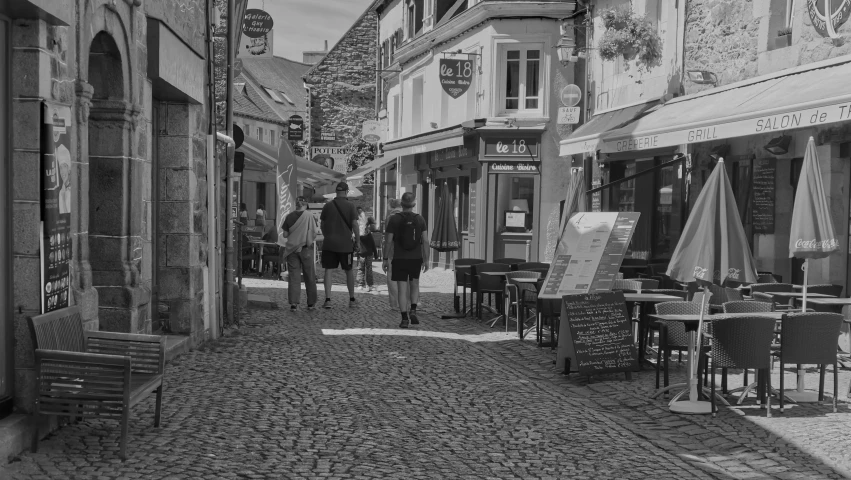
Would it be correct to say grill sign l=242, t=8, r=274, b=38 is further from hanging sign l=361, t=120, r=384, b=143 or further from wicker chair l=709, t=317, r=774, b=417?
hanging sign l=361, t=120, r=384, b=143

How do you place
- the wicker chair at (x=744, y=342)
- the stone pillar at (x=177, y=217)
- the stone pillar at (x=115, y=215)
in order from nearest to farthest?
1. the wicker chair at (x=744, y=342)
2. the stone pillar at (x=115, y=215)
3. the stone pillar at (x=177, y=217)

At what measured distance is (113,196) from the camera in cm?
898

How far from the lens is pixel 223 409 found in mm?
8047

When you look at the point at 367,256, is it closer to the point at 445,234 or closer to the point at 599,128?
the point at 445,234

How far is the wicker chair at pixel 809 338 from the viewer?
8.31 metres

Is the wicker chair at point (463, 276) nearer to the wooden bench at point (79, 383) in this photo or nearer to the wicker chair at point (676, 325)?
the wicker chair at point (676, 325)

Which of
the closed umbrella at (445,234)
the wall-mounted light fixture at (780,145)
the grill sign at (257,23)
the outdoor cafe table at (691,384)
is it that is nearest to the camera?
the outdoor cafe table at (691,384)

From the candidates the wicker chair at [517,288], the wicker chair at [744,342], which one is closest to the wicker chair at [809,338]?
the wicker chair at [744,342]

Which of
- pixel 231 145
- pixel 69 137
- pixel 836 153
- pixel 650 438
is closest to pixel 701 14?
pixel 836 153

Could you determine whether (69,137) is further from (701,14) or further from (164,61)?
(701,14)

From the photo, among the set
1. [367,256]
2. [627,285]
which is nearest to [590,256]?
[627,285]

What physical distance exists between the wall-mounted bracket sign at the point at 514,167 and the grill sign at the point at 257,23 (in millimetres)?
8294

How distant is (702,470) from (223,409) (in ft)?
11.5

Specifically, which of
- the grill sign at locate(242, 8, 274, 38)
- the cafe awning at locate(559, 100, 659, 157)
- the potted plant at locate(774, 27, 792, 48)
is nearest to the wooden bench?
the potted plant at locate(774, 27, 792, 48)
